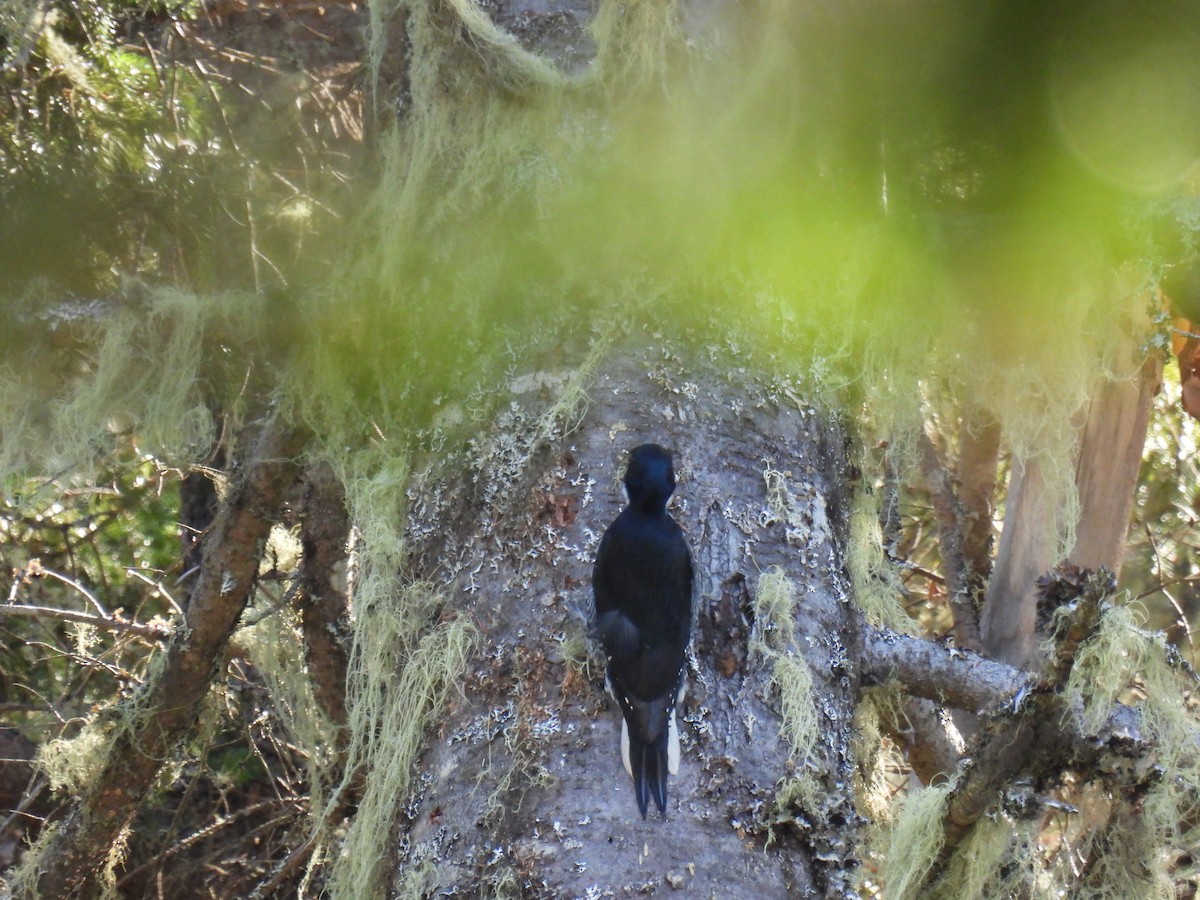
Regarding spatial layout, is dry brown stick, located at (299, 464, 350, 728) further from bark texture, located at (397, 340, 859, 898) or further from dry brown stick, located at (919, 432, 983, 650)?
dry brown stick, located at (919, 432, 983, 650)

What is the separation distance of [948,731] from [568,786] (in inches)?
54.1


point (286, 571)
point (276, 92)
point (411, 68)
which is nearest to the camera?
point (411, 68)

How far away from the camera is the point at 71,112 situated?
311 centimetres

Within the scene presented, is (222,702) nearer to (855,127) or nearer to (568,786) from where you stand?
(568,786)

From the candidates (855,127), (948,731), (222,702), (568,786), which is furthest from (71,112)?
(948,731)

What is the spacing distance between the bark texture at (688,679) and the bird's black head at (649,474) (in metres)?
0.03

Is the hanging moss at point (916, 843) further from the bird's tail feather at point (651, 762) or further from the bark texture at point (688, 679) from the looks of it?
the bird's tail feather at point (651, 762)

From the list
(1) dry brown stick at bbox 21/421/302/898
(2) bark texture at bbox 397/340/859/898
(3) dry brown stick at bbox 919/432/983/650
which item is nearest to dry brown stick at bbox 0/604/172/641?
(1) dry brown stick at bbox 21/421/302/898

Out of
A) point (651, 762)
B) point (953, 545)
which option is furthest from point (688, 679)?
point (953, 545)

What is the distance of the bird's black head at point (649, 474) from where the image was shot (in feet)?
7.11

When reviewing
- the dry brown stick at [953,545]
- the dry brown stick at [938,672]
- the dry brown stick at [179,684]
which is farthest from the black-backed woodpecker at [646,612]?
the dry brown stick at [953,545]

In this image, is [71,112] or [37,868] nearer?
[37,868]

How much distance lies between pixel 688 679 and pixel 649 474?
0.38 metres

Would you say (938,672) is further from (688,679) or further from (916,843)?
(688,679)
